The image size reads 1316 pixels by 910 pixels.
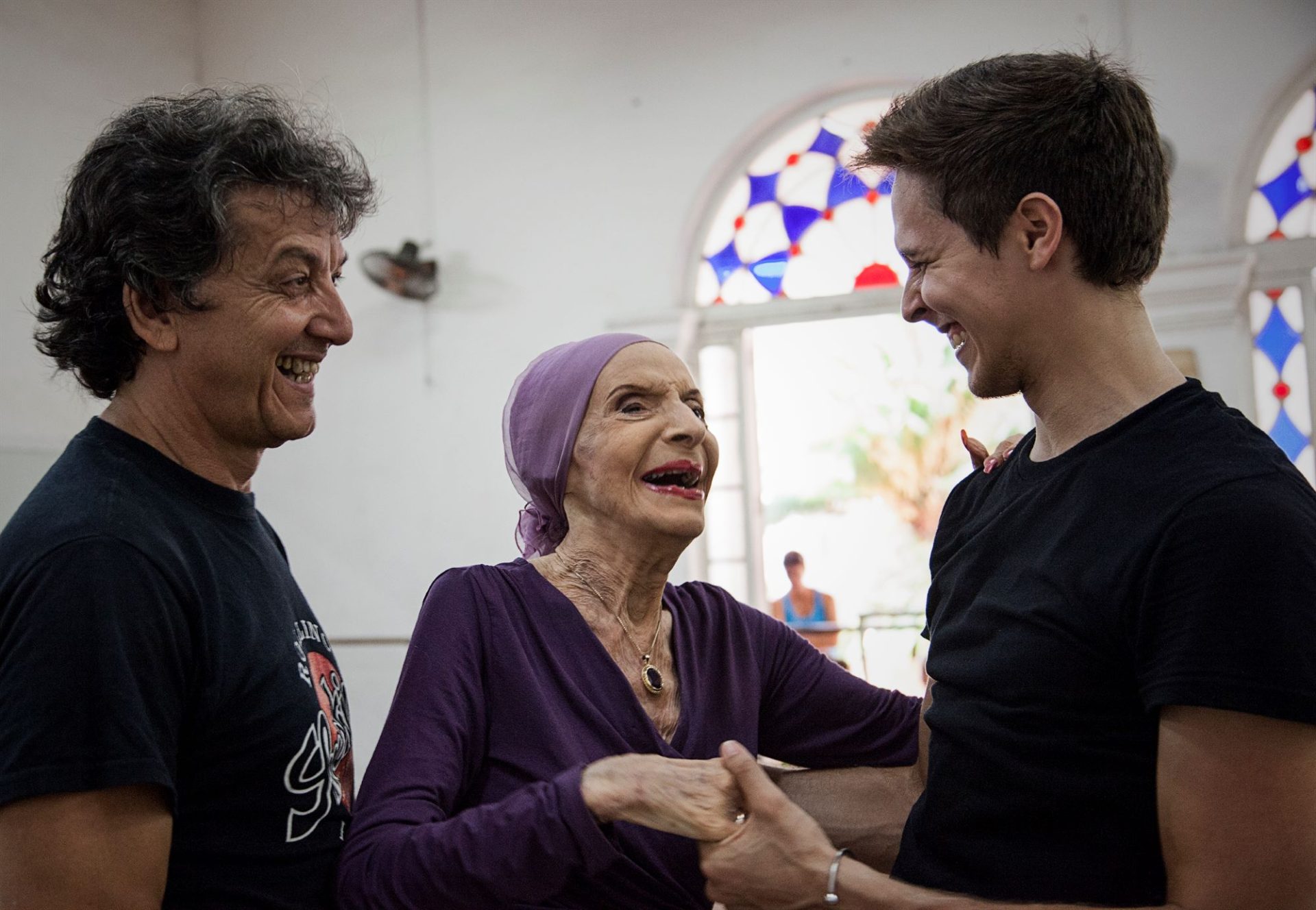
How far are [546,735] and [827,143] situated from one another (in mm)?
6096

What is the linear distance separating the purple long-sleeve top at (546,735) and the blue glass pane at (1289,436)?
486 centimetres

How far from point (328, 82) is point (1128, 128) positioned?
7541 mm

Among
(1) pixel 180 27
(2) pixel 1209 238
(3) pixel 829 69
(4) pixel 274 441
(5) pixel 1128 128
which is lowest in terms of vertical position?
(4) pixel 274 441

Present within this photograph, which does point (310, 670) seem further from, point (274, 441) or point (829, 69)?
point (829, 69)

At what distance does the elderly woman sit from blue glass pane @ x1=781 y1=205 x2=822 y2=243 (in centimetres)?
541

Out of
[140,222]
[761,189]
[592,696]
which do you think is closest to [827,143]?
[761,189]

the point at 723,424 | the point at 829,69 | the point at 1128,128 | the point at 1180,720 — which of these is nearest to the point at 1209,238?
the point at 829,69

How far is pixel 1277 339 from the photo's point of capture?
253 inches

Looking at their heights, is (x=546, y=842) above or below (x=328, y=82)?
below

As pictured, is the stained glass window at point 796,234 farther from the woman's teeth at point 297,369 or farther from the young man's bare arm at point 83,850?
the young man's bare arm at point 83,850

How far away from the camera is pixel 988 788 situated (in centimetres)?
160

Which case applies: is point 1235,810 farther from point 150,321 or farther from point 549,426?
point 150,321

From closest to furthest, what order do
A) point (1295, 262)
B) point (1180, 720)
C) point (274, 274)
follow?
1. point (1180, 720)
2. point (274, 274)
3. point (1295, 262)

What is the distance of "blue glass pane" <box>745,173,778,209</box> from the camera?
294 inches
